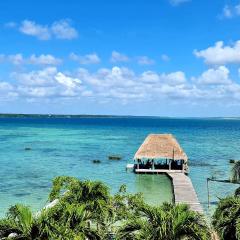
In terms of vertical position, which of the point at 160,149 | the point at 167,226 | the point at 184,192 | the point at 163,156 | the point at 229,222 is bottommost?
the point at 184,192

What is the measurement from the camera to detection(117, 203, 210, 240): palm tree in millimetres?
12406

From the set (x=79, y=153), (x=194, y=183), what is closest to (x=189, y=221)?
(x=194, y=183)

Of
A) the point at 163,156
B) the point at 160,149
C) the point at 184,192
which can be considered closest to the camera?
the point at 184,192

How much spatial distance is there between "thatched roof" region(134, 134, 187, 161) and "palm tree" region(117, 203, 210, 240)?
34.5 meters

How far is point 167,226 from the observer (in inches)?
493

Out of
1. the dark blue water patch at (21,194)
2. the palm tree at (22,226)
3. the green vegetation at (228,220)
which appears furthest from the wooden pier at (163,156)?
the palm tree at (22,226)

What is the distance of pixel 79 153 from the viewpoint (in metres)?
70.4

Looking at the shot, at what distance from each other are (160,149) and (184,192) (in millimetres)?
13883

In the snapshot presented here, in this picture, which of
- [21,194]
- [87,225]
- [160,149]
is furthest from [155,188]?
[87,225]

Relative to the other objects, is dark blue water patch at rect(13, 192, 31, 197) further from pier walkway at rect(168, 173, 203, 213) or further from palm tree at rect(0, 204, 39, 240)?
palm tree at rect(0, 204, 39, 240)

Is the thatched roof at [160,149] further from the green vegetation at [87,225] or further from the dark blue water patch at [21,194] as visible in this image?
the green vegetation at [87,225]

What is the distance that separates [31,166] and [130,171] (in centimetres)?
1279

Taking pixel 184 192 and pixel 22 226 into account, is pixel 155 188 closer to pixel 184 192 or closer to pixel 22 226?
pixel 184 192

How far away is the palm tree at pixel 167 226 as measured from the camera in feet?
40.7
